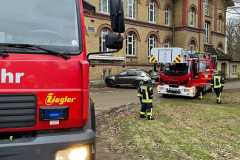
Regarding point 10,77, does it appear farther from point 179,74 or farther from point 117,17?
point 179,74

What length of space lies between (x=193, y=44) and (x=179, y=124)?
3562 cm

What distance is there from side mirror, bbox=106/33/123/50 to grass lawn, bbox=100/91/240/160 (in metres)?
4.45

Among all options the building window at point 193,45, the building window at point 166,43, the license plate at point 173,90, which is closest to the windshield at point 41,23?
the license plate at point 173,90

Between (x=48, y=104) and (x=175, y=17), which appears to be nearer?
(x=48, y=104)

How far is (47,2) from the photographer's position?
4867mm

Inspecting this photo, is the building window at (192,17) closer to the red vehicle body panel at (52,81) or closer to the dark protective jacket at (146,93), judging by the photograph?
the dark protective jacket at (146,93)

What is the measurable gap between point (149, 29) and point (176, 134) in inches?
1234

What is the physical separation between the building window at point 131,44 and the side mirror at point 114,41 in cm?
3462

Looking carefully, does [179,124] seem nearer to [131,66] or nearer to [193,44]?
[131,66]

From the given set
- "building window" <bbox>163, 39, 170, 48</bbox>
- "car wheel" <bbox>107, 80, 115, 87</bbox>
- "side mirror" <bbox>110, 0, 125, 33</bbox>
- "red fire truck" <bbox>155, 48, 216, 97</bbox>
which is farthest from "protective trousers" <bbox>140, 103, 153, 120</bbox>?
"building window" <bbox>163, 39, 170, 48</bbox>

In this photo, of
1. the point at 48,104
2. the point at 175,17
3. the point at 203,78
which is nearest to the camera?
the point at 48,104

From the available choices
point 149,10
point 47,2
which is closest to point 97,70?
point 149,10

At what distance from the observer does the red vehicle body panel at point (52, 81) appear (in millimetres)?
4223

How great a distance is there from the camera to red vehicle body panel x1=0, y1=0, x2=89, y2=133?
4223 millimetres
